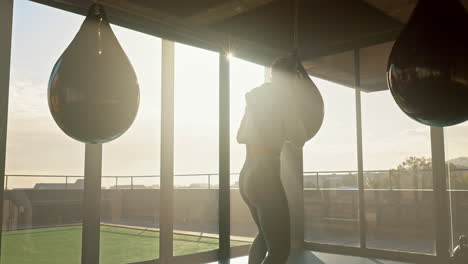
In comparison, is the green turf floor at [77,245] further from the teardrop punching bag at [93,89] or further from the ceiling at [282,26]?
the teardrop punching bag at [93,89]

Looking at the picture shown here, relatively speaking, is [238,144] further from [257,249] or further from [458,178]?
[257,249]

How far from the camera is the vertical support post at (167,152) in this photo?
4289mm

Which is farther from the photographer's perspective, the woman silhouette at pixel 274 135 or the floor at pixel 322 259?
the floor at pixel 322 259

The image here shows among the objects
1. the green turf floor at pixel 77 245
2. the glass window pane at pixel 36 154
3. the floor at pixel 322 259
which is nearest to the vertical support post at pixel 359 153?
the floor at pixel 322 259

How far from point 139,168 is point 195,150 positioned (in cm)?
72

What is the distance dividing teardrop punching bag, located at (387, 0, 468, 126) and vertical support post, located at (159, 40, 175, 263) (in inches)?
135

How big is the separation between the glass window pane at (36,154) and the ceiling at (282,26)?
26 cm

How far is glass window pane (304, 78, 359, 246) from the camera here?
5.25 metres

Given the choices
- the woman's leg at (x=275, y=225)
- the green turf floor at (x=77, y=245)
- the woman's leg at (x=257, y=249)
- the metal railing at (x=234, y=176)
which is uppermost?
the metal railing at (x=234, y=176)

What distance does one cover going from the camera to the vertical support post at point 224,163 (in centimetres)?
479

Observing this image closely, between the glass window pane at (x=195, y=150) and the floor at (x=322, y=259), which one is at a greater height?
the glass window pane at (x=195, y=150)

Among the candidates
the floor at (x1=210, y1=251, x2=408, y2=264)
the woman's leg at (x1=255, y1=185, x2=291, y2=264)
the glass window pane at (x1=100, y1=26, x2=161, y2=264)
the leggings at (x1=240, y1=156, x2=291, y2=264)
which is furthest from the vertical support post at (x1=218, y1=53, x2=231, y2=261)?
the woman's leg at (x1=255, y1=185, x2=291, y2=264)

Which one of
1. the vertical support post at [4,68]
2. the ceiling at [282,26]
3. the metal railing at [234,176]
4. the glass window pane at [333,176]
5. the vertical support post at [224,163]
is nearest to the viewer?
the vertical support post at [4,68]

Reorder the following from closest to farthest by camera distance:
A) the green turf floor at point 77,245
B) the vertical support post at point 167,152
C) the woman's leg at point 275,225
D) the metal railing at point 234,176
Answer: the woman's leg at point 275,225 < the green turf floor at point 77,245 < the metal railing at point 234,176 < the vertical support post at point 167,152
